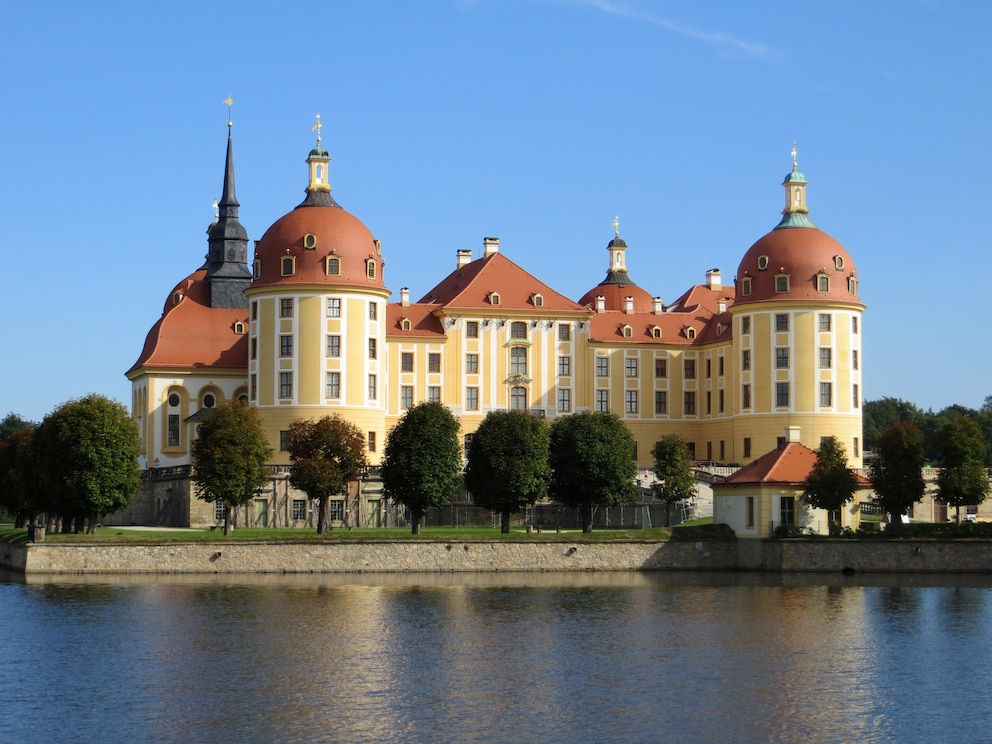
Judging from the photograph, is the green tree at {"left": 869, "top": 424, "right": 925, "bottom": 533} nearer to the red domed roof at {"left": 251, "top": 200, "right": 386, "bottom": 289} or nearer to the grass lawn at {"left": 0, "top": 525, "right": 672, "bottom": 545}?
the grass lawn at {"left": 0, "top": 525, "right": 672, "bottom": 545}

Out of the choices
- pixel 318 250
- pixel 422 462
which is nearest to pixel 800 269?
pixel 318 250

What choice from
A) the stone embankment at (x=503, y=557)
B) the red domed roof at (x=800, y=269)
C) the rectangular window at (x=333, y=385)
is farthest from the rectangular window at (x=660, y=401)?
the stone embankment at (x=503, y=557)

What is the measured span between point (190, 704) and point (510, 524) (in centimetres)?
4593

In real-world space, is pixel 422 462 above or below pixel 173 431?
below

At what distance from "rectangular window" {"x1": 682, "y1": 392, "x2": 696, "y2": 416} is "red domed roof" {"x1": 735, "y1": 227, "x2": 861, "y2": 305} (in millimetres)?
8869

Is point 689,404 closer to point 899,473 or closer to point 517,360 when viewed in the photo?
point 517,360

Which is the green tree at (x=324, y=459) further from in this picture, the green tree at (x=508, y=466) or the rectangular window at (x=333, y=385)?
the rectangular window at (x=333, y=385)

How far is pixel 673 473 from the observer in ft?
275

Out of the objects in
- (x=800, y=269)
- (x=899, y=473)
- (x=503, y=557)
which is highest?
(x=800, y=269)

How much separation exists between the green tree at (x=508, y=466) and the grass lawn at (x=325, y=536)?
1.55 meters

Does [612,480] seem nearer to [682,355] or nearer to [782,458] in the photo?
[782,458]

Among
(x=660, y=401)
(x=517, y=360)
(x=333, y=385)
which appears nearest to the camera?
(x=333, y=385)

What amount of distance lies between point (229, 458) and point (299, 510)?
10.3m

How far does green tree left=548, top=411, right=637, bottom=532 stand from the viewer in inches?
3174
